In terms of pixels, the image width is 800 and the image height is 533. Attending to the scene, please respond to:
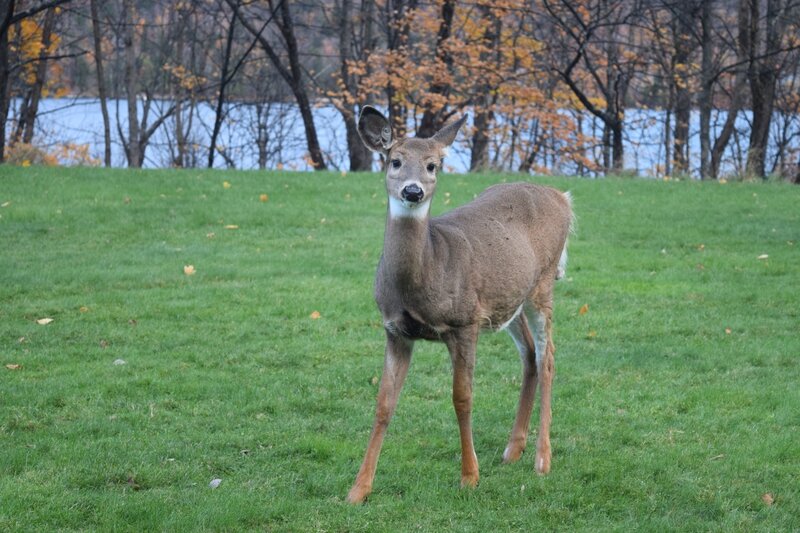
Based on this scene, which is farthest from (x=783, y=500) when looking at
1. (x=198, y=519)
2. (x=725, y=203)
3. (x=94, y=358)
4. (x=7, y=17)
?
(x=7, y=17)

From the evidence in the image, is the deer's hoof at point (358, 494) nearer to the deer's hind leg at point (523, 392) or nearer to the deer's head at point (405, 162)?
the deer's hind leg at point (523, 392)

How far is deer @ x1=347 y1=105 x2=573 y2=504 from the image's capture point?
519cm

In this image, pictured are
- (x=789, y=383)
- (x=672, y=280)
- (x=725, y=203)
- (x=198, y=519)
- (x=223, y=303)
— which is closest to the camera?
(x=198, y=519)

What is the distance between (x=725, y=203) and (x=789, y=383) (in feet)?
29.0

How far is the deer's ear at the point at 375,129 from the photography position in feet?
17.4

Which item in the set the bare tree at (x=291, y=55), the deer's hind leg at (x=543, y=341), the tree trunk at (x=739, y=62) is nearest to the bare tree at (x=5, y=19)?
the bare tree at (x=291, y=55)

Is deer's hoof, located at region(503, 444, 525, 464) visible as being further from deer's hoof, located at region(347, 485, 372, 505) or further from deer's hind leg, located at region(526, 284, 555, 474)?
deer's hoof, located at region(347, 485, 372, 505)

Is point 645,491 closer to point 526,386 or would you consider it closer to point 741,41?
point 526,386

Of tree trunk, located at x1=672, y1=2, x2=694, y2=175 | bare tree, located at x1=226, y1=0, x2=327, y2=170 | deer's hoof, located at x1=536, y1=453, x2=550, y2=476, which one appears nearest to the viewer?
deer's hoof, located at x1=536, y1=453, x2=550, y2=476

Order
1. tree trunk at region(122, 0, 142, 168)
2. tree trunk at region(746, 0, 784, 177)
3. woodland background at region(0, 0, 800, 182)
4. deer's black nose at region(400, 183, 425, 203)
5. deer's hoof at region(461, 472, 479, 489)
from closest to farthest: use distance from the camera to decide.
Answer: deer's black nose at region(400, 183, 425, 203) → deer's hoof at region(461, 472, 479, 489) → tree trunk at region(746, 0, 784, 177) → woodland background at region(0, 0, 800, 182) → tree trunk at region(122, 0, 142, 168)

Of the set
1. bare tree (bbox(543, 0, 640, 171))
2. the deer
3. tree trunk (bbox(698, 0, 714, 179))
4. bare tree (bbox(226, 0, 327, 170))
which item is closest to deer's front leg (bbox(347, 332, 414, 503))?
the deer

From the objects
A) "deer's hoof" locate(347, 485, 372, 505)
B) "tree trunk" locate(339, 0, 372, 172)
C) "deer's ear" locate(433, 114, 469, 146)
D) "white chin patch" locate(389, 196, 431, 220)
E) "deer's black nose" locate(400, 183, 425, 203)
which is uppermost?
"tree trunk" locate(339, 0, 372, 172)

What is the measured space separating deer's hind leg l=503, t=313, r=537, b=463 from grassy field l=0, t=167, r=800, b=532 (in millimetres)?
101

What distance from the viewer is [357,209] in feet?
48.4
